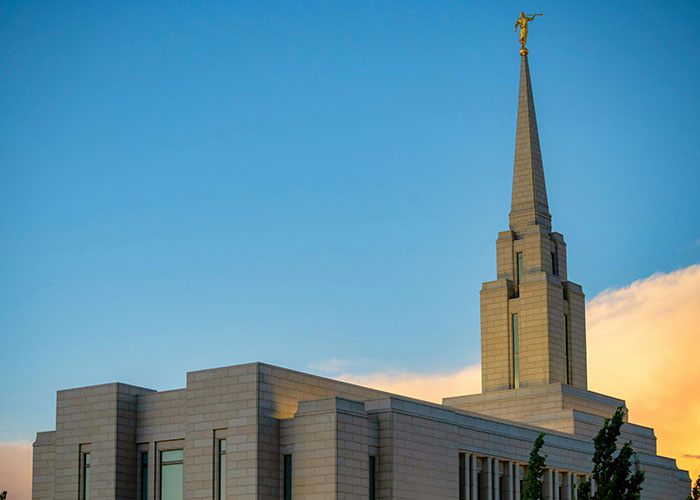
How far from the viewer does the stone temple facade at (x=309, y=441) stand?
150ft

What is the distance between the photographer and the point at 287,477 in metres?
46.3

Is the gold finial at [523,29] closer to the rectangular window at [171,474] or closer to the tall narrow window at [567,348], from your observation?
the tall narrow window at [567,348]

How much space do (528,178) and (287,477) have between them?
99.7 feet

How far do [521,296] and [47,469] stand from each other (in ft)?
97.3

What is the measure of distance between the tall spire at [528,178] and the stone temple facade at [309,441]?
6238 mm

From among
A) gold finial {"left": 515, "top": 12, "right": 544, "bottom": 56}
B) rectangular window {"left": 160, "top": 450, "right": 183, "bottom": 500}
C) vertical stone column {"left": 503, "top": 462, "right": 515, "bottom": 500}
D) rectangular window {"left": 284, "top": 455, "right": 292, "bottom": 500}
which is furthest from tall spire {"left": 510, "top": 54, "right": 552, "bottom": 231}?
rectangular window {"left": 160, "top": 450, "right": 183, "bottom": 500}

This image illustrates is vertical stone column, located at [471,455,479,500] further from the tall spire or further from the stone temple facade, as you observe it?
the tall spire

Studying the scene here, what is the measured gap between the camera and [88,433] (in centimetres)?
5169

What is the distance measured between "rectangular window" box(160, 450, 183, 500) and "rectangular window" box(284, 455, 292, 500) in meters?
5.83

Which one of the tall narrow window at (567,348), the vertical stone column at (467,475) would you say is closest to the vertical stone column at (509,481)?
the vertical stone column at (467,475)

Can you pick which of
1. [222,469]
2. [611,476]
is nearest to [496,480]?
[611,476]

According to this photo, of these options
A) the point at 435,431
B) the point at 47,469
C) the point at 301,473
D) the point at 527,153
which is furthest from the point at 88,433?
the point at 527,153

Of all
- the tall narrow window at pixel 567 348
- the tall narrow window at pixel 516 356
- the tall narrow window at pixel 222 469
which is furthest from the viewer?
the tall narrow window at pixel 567 348

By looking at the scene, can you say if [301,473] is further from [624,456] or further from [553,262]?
[553,262]
